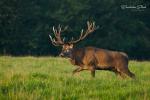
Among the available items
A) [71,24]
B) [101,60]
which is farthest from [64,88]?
[71,24]

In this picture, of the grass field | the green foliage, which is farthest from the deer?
the green foliage

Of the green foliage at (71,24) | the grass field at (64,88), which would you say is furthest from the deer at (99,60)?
the green foliage at (71,24)

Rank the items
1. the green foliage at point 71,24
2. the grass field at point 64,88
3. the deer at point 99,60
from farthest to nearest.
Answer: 1. the green foliage at point 71,24
2. the deer at point 99,60
3. the grass field at point 64,88

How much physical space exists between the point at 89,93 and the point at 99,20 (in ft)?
111

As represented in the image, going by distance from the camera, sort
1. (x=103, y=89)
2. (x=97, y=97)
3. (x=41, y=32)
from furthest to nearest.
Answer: (x=41, y=32)
(x=103, y=89)
(x=97, y=97)

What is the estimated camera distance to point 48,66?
19.2 m

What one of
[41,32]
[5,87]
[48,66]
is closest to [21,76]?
[5,87]

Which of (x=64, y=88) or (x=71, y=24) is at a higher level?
(x=64, y=88)

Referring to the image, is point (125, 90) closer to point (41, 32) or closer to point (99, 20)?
point (41, 32)

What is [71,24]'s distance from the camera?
143 feet

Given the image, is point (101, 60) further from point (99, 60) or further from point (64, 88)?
point (64, 88)

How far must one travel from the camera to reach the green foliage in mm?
40031

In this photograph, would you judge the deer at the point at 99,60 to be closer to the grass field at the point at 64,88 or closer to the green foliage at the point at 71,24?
the grass field at the point at 64,88

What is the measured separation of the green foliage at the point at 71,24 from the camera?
40.0 meters
